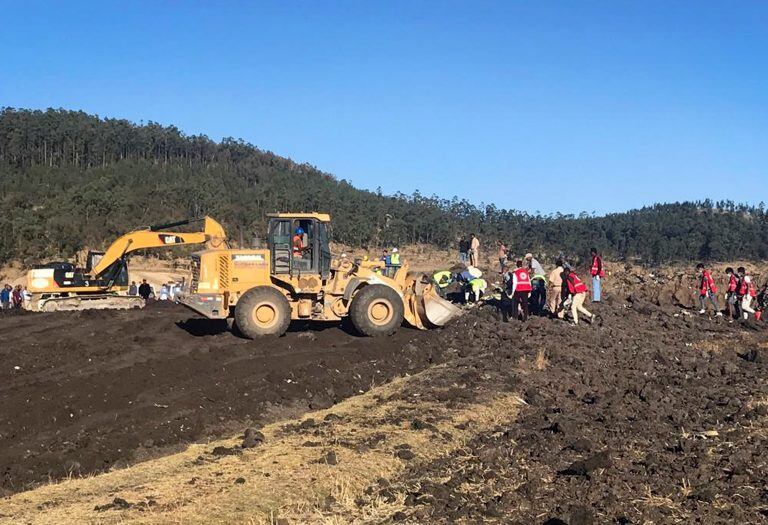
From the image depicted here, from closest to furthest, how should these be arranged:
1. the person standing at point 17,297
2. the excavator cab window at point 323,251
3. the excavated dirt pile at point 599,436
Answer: the excavated dirt pile at point 599,436 < the excavator cab window at point 323,251 < the person standing at point 17,297

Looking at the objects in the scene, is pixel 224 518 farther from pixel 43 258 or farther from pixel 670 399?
pixel 43 258

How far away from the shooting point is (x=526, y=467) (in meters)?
7.08

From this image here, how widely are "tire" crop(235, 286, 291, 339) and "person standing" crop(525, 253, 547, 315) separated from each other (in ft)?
22.9

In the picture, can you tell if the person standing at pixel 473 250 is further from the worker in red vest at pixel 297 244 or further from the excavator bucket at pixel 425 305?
the worker in red vest at pixel 297 244

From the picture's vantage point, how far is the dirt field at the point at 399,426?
628cm

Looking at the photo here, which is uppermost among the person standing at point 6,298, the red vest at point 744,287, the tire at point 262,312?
the red vest at point 744,287

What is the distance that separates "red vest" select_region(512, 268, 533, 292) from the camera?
54.4 ft

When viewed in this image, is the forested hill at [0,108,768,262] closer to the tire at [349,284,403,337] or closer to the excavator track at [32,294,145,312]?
the excavator track at [32,294,145,312]

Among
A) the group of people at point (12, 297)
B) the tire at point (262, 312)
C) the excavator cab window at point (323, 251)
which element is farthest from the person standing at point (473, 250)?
the group of people at point (12, 297)

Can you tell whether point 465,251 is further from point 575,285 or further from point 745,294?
point 745,294

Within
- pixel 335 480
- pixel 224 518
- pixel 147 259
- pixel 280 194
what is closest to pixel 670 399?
pixel 335 480

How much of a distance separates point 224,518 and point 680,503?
149 inches

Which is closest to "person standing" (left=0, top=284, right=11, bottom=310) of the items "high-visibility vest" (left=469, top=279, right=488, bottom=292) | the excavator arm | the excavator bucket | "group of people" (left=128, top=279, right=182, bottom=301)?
"group of people" (left=128, top=279, right=182, bottom=301)

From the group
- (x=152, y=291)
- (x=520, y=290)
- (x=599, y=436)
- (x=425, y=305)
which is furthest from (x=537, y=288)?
(x=152, y=291)
